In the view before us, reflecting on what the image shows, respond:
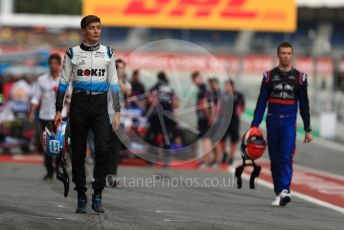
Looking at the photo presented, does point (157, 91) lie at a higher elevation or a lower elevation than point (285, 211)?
higher

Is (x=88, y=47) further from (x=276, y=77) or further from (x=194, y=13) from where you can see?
(x=194, y=13)

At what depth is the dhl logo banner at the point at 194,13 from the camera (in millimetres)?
35594

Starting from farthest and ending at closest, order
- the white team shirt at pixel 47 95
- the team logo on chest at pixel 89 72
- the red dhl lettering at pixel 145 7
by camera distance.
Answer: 1. the red dhl lettering at pixel 145 7
2. the white team shirt at pixel 47 95
3. the team logo on chest at pixel 89 72

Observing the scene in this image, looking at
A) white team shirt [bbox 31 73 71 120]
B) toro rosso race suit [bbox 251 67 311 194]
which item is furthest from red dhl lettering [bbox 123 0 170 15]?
toro rosso race suit [bbox 251 67 311 194]

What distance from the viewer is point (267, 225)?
8.89 metres

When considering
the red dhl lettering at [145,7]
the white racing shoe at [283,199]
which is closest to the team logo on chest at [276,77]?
the white racing shoe at [283,199]

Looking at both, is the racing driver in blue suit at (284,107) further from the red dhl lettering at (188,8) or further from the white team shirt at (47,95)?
the red dhl lettering at (188,8)

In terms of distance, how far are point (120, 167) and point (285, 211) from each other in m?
8.22

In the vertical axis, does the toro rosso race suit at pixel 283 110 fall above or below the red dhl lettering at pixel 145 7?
below

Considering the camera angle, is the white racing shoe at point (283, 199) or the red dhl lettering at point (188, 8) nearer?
the white racing shoe at point (283, 199)

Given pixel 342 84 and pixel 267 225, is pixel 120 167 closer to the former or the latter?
pixel 267 225

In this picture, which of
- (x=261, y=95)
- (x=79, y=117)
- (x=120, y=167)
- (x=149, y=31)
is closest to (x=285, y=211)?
(x=261, y=95)

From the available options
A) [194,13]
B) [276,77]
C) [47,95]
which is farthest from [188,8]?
[276,77]

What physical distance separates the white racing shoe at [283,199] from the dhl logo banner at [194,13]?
81.0 ft
